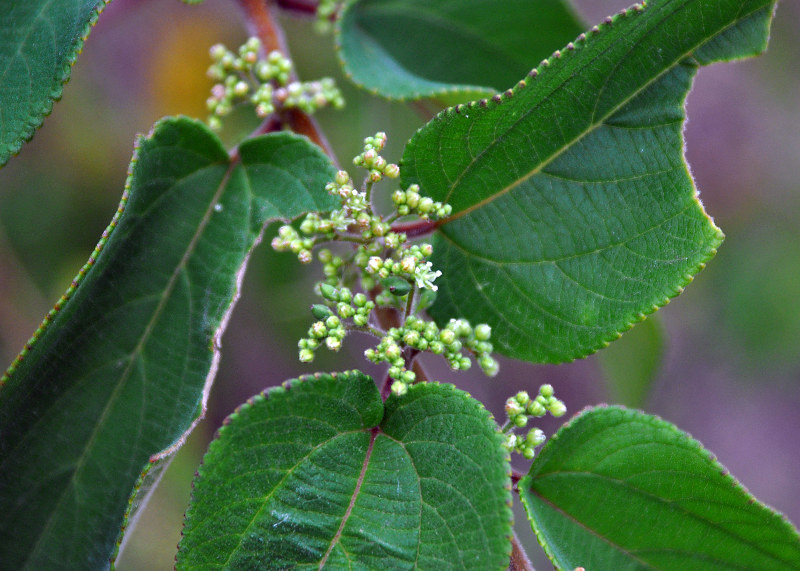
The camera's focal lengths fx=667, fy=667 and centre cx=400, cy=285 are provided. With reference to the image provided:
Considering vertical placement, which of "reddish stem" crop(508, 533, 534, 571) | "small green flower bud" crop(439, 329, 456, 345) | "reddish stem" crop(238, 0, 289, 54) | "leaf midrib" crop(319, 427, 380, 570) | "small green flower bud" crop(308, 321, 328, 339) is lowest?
"reddish stem" crop(508, 533, 534, 571)

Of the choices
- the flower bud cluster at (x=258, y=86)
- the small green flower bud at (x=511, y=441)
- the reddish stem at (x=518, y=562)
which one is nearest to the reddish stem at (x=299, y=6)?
the flower bud cluster at (x=258, y=86)

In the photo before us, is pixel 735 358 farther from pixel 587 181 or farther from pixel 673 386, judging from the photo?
pixel 587 181

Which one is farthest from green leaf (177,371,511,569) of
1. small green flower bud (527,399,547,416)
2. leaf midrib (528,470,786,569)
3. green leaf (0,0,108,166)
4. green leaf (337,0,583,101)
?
green leaf (337,0,583,101)

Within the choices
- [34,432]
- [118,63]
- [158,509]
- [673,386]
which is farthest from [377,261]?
[673,386]

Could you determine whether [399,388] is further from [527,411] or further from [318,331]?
[527,411]

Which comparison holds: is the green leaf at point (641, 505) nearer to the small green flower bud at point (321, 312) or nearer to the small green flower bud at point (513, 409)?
the small green flower bud at point (513, 409)

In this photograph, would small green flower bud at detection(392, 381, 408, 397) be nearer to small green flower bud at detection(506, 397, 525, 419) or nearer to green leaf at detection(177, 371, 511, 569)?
green leaf at detection(177, 371, 511, 569)
